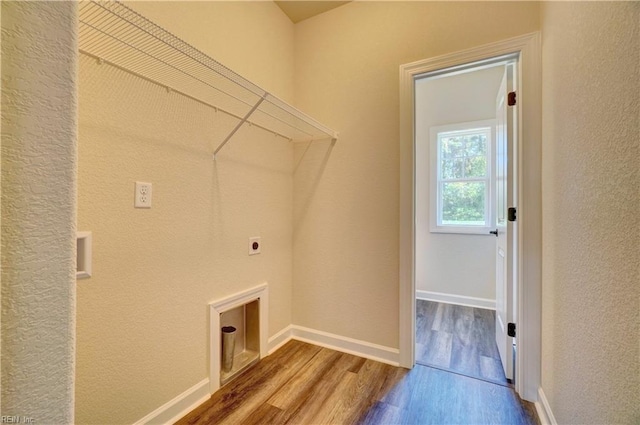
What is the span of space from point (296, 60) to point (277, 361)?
2.38 m

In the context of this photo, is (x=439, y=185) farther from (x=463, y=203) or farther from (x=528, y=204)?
(x=528, y=204)

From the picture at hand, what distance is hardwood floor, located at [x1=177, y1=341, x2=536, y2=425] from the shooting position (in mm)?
1449

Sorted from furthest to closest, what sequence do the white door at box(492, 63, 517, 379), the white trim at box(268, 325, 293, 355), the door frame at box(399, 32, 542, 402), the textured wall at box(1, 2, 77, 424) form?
the white trim at box(268, 325, 293, 355)
the white door at box(492, 63, 517, 379)
the door frame at box(399, 32, 542, 402)
the textured wall at box(1, 2, 77, 424)

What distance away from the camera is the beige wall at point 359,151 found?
1.88m

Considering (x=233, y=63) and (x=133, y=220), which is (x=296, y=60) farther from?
(x=133, y=220)

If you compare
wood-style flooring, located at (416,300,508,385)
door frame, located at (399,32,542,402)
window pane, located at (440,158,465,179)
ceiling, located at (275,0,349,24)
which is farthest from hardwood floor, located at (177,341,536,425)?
ceiling, located at (275,0,349,24)

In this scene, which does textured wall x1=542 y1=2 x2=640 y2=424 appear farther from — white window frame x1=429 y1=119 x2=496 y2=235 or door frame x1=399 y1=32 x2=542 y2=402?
white window frame x1=429 y1=119 x2=496 y2=235

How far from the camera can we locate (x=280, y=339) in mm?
2201

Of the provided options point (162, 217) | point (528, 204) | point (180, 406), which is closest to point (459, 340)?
point (528, 204)

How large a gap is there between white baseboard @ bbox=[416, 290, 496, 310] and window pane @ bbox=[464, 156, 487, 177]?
138cm

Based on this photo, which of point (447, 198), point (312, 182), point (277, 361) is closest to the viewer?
point (277, 361)

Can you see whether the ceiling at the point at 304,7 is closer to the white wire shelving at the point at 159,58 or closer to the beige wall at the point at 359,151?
the beige wall at the point at 359,151

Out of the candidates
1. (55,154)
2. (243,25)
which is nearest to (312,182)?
(243,25)

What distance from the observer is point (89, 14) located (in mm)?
938
